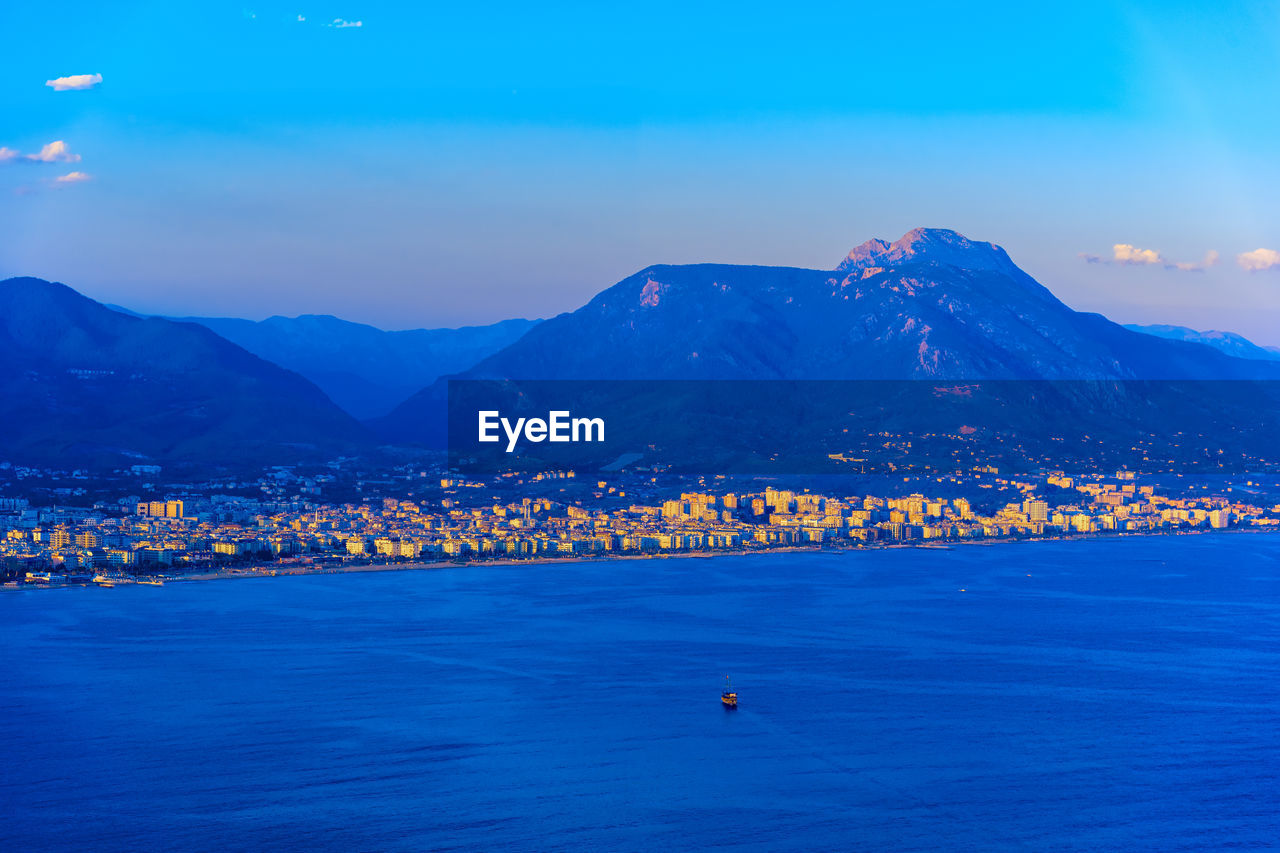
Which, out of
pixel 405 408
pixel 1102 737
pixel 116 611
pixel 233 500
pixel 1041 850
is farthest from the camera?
pixel 405 408

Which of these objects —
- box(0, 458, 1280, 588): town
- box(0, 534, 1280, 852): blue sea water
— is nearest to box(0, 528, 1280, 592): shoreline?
box(0, 458, 1280, 588): town

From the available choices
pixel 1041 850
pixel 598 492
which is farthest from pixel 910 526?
pixel 1041 850

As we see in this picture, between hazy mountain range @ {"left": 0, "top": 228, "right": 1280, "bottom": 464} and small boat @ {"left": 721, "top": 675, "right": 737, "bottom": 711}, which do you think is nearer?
small boat @ {"left": 721, "top": 675, "right": 737, "bottom": 711}

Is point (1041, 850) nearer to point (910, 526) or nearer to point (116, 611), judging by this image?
point (116, 611)

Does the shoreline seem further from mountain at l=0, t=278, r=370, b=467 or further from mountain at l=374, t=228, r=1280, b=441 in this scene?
mountain at l=0, t=278, r=370, b=467

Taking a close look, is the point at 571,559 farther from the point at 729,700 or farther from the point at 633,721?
the point at 633,721

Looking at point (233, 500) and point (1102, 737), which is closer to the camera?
point (1102, 737)

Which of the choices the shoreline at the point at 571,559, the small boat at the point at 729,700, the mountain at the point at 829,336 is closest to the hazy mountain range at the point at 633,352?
the mountain at the point at 829,336
